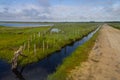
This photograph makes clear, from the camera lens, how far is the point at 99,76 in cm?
1608

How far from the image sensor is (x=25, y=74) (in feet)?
60.6

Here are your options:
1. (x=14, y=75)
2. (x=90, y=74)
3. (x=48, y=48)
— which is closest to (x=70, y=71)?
(x=90, y=74)

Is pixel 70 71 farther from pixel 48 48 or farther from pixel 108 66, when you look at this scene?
pixel 48 48

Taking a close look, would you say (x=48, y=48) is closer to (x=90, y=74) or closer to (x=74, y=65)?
(x=74, y=65)

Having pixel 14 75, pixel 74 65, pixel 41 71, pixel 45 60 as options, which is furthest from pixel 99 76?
pixel 45 60

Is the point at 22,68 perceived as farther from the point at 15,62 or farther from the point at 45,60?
the point at 45,60

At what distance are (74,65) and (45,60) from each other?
566cm

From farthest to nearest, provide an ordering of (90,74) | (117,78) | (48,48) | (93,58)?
(48,48)
(93,58)
(90,74)
(117,78)

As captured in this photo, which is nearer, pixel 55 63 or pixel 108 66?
pixel 108 66

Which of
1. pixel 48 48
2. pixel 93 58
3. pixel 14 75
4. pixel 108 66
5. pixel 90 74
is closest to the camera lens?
pixel 90 74

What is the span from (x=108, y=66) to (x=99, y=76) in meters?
3.74

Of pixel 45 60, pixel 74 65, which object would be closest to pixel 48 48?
pixel 45 60

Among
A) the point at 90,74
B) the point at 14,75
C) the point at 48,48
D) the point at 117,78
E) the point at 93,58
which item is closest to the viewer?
the point at 117,78

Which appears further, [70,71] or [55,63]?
[55,63]
